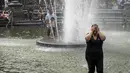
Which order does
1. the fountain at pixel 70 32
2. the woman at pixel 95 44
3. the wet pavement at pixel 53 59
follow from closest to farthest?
the woman at pixel 95 44, the wet pavement at pixel 53 59, the fountain at pixel 70 32

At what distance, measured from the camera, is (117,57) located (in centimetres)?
1404

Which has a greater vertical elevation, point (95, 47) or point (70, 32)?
point (95, 47)

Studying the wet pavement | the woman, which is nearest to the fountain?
the wet pavement

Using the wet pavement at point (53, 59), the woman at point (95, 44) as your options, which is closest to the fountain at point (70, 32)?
the wet pavement at point (53, 59)

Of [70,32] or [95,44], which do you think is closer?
[95,44]

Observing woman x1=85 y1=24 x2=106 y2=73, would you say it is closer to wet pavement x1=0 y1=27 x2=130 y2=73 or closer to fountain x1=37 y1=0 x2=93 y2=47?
wet pavement x1=0 y1=27 x2=130 y2=73

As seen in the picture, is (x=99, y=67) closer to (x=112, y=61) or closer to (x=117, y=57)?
(x=112, y=61)

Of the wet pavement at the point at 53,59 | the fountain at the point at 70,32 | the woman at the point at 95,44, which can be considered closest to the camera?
the woman at the point at 95,44

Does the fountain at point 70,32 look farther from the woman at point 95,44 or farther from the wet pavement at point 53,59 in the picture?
the woman at point 95,44

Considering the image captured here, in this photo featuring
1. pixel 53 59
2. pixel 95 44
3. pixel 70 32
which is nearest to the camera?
pixel 95 44

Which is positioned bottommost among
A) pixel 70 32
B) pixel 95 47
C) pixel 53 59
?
pixel 53 59

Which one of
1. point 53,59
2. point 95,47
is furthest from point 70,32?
point 95,47

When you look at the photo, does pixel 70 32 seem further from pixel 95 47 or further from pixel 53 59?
pixel 95 47

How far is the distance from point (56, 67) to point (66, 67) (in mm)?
342
